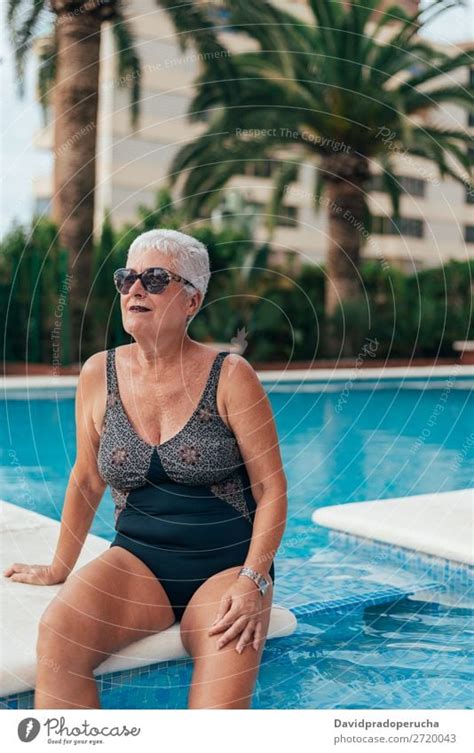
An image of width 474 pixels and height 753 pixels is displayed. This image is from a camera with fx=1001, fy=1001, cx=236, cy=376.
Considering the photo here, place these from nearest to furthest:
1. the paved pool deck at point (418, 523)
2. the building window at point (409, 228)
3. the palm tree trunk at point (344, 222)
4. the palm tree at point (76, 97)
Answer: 1. the paved pool deck at point (418, 523)
2. the palm tree at point (76, 97)
3. the palm tree trunk at point (344, 222)
4. the building window at point (409, 228)

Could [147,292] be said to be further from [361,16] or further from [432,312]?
[432,312]

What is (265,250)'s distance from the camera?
14133mm

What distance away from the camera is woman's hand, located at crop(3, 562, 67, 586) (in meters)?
2.42

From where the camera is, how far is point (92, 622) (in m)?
1.95

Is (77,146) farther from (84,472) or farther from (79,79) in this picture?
(84,472)

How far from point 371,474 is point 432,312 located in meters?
9.82

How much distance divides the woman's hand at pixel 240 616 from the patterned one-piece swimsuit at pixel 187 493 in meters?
0.11

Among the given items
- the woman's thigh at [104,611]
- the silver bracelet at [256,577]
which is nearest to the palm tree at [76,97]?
the woman's thigh at [104,611]

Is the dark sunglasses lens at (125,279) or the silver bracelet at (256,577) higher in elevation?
the dark sunglasses lens at (125,279)

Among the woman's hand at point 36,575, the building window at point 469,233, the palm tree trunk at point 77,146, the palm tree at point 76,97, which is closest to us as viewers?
the woman's hand at point 36,575

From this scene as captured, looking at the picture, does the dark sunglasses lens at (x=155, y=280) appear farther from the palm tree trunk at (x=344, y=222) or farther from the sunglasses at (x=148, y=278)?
the palm tree trunk at (x=344, y=222)

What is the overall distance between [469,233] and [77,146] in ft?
93.7

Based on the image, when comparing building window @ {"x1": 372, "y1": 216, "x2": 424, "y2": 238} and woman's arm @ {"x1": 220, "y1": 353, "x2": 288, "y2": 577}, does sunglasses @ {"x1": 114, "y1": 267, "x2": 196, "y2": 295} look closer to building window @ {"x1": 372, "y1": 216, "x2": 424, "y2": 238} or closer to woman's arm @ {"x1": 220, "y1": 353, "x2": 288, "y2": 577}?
woman's arm @ {"x1": 220, "y1": 353, "x2": 288, "y2": 577}

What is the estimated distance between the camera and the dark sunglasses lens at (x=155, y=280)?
2.00m
